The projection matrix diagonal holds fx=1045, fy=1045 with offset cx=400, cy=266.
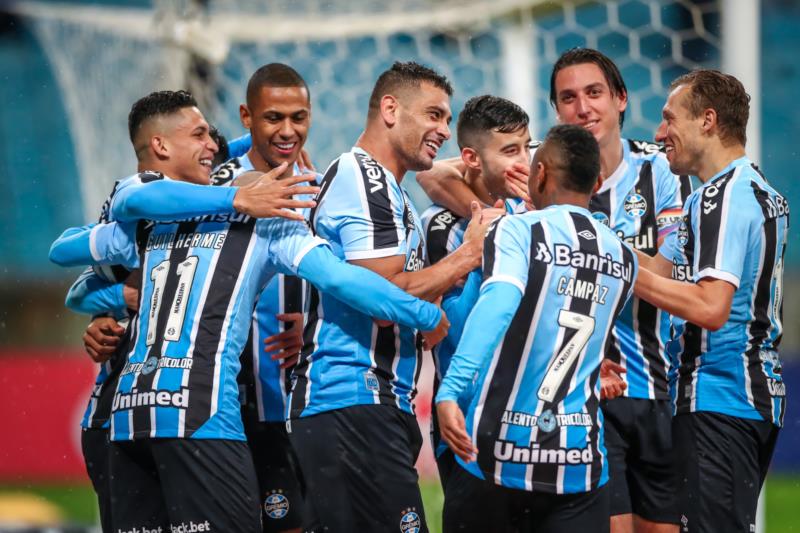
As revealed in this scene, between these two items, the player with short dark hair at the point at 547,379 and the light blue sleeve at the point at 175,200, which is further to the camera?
the light blue sleeve at the point at 175,200

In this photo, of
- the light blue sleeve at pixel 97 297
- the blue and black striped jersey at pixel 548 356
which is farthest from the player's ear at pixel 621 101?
the light blue sleeve at pixel 97 297

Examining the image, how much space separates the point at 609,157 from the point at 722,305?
3.31 ft

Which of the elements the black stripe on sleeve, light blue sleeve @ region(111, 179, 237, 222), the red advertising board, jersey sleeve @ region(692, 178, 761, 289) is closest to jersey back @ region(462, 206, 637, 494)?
jersey sleeve @ region(692, 178, 761, 289)

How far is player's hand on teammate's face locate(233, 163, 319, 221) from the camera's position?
3545mm

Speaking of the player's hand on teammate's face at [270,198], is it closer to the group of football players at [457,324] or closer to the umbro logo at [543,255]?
the group of football players at [457,324]

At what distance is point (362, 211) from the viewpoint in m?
3.63

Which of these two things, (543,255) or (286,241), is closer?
(543,255)

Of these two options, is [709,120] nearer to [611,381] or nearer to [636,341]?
[636,341]

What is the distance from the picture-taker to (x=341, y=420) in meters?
3.60

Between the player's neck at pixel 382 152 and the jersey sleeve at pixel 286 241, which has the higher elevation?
the player's neck at pixel 382 152

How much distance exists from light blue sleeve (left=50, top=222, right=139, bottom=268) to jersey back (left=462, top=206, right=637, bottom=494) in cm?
146

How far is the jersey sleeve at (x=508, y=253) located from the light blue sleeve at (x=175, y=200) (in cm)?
98

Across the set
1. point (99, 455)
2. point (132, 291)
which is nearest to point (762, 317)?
point (132, 291)

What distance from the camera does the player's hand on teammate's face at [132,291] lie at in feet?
13.4
